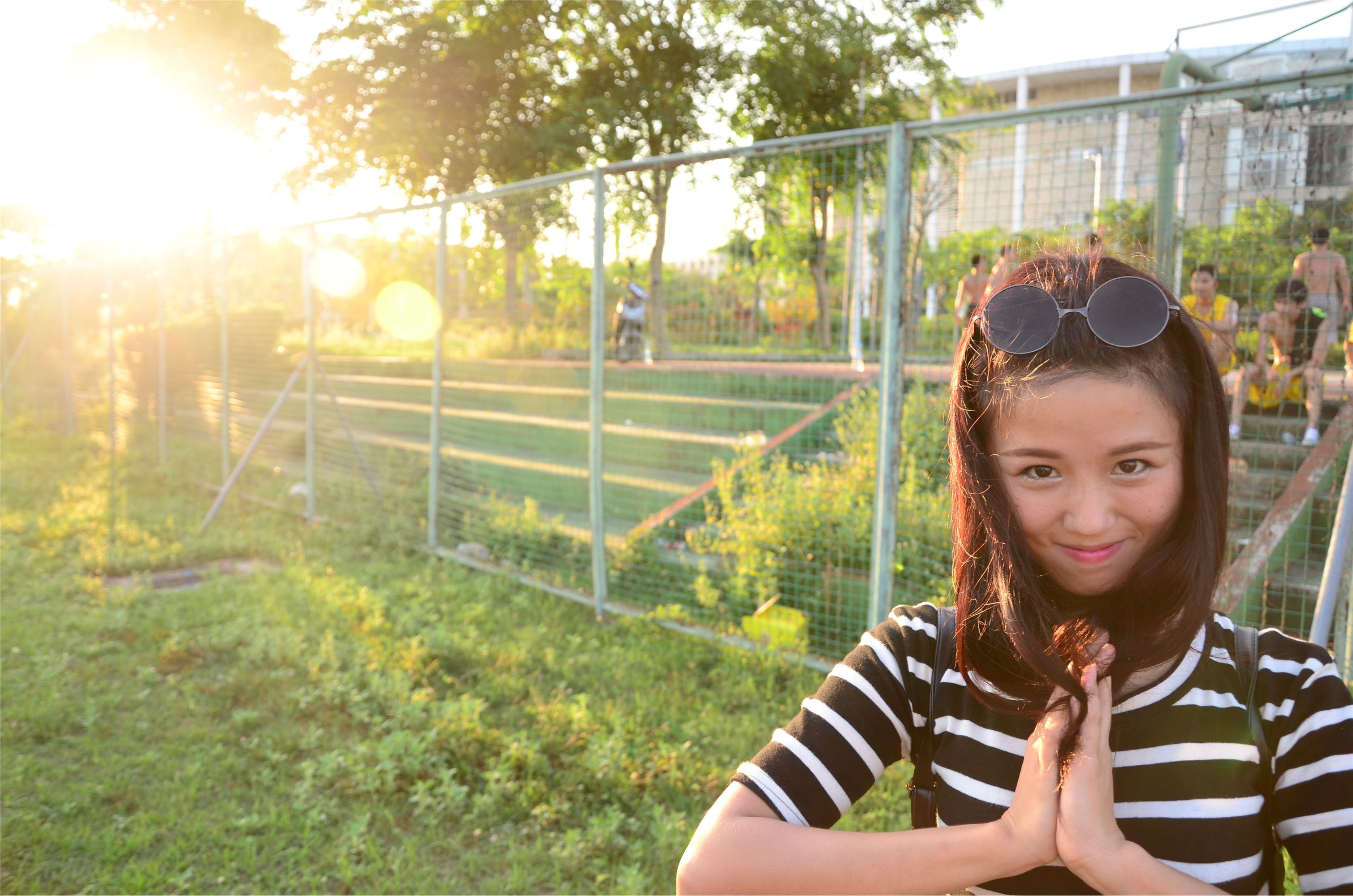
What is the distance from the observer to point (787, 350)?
4.38 m

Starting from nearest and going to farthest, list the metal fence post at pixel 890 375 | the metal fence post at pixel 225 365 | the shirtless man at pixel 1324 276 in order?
1. the shirtless man at pixel 1324 276
2. the metal fence post at pixel 890 375
3. the metal fence post at pixel 225 365

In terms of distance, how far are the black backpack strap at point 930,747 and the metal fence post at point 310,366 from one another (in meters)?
7.42

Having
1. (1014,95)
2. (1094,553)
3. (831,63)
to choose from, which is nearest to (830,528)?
(1094,553)

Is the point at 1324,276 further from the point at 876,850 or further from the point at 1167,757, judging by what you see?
the point at 876,850

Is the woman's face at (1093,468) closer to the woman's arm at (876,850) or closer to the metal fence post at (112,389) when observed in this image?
the woman's arm at (876,850)

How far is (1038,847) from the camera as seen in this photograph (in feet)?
3.58

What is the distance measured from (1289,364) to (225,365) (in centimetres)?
918

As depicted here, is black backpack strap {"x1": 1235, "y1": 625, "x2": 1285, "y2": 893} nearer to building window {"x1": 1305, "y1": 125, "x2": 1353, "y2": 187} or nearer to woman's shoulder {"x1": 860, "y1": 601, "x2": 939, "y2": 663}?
woman's shoulder {"x1": 860, "y1": 601, "x2": 939, "y2": 663}

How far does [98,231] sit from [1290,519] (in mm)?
28719

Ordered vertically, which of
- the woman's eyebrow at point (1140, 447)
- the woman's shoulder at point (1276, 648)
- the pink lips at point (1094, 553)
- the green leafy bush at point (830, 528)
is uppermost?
the woman's eyebrow at point (1140, 447)

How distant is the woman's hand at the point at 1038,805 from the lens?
109 cm

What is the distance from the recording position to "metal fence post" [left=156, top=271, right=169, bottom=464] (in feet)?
34.0

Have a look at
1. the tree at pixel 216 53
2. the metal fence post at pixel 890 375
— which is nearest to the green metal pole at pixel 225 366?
the metal fence post at pixel 890 375

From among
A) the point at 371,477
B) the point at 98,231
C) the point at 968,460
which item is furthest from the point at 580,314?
the point at 98,231
